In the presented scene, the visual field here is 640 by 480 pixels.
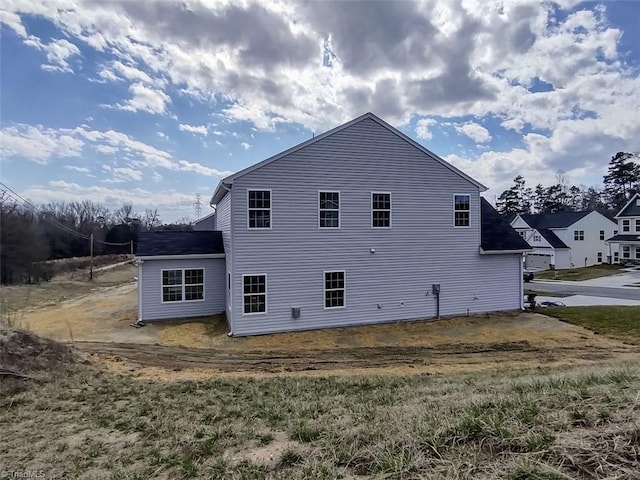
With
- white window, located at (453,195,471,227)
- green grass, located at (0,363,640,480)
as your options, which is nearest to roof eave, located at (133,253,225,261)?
green grass, located at (0,363,640,480)

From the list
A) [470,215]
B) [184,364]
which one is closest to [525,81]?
[470,215]

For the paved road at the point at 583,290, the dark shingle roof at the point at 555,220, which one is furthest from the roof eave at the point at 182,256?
the dark shingle roof at the point at 555,220

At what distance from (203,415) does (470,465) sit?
3796mm

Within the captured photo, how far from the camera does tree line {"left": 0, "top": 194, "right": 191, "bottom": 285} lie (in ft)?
67.4

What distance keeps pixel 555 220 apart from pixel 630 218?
22.5 ft

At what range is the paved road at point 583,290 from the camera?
889 inches

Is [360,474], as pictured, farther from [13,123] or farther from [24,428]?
[13,123]

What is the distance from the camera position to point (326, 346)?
1182 centimetres

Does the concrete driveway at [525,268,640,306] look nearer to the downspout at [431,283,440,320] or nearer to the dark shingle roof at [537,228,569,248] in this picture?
the dark shingle roof at [537,228,569,248]

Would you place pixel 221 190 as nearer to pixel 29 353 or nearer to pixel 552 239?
pixel 29 353

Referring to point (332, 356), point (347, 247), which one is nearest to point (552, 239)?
point (347, 247)

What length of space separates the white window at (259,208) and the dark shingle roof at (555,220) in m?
37.2

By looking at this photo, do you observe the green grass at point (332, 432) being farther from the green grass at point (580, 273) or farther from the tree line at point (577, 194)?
the tree line at point (577, 194)

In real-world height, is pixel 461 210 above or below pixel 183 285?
above
